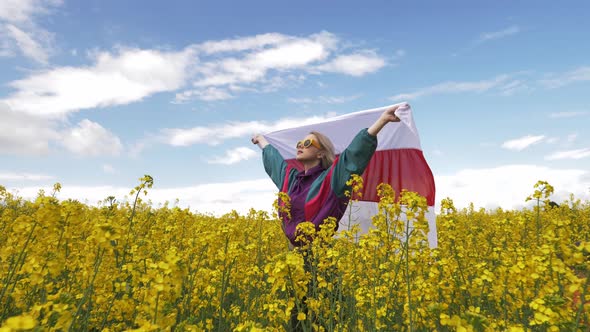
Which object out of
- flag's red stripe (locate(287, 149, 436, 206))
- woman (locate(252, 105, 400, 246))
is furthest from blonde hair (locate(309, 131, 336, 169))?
flag's red stripe (locate(287, 149, 436, 206))

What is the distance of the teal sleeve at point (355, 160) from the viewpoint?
418cm

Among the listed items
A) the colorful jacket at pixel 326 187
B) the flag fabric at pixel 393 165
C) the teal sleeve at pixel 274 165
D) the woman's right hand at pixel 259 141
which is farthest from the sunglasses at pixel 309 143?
the woman's right hand at pixel 259 141

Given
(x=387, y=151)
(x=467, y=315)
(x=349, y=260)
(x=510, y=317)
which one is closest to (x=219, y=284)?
(x=349, y=260)

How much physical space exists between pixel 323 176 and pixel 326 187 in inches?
7.3

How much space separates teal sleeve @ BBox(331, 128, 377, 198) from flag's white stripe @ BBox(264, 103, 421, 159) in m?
1.35

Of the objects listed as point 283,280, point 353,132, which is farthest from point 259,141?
point 283,280

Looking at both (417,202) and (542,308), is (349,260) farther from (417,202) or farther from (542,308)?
(542,308)

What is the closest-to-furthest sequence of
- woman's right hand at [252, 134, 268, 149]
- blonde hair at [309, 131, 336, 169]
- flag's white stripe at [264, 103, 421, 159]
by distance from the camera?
blonde hair at [309, 131, 336, 169] → flag's white stripe at [264, 103, 421, 159] → woman's right hand at [252, 134, 268, 149]

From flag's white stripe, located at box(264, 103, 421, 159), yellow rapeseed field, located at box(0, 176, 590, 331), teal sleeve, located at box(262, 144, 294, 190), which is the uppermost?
flag's white stripe, located at box(264, 103, 421, 159)

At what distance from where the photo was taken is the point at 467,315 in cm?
174

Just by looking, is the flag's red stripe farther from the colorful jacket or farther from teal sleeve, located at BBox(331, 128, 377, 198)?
teal sleeve, located at BBox(331, 128, 377, 198)

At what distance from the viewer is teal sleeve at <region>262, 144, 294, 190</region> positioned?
18.5 feet

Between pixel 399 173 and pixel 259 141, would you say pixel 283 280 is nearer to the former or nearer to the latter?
pixel 399 173

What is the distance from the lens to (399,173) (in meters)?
6.03
